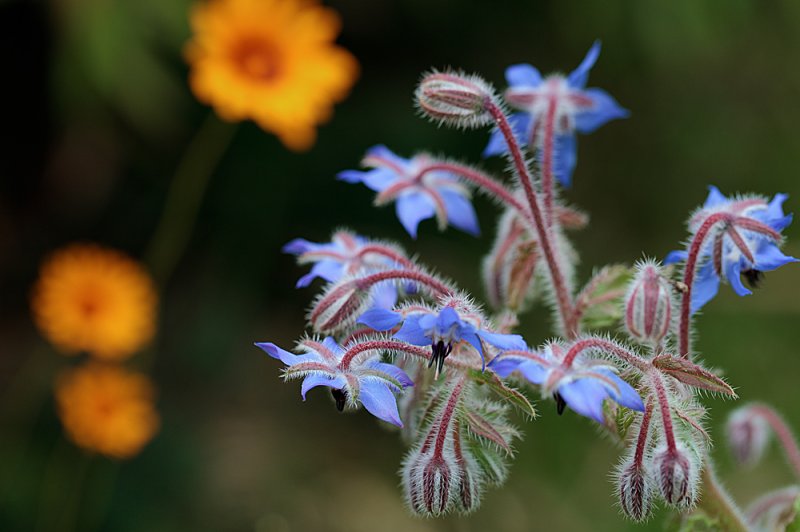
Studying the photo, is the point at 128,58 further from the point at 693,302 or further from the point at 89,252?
the point at 693,302

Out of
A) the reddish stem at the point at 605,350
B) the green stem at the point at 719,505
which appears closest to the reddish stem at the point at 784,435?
the green stem at the point at 719,505

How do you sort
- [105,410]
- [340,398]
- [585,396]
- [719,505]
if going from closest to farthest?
[585,396], [340,398], [719,505], [105,410]

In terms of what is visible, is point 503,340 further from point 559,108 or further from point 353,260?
point 559,108

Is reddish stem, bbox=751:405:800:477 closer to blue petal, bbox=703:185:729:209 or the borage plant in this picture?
the borage plant

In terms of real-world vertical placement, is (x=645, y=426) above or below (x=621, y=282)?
below

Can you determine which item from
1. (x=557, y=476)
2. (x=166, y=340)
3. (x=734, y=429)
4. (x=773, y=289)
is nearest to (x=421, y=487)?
(x=734, y=429)

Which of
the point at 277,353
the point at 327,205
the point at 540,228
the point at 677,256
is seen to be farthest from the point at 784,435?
the point at 327,205

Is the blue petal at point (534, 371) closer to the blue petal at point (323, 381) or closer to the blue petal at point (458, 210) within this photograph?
the blue petal at point (323, 381)
